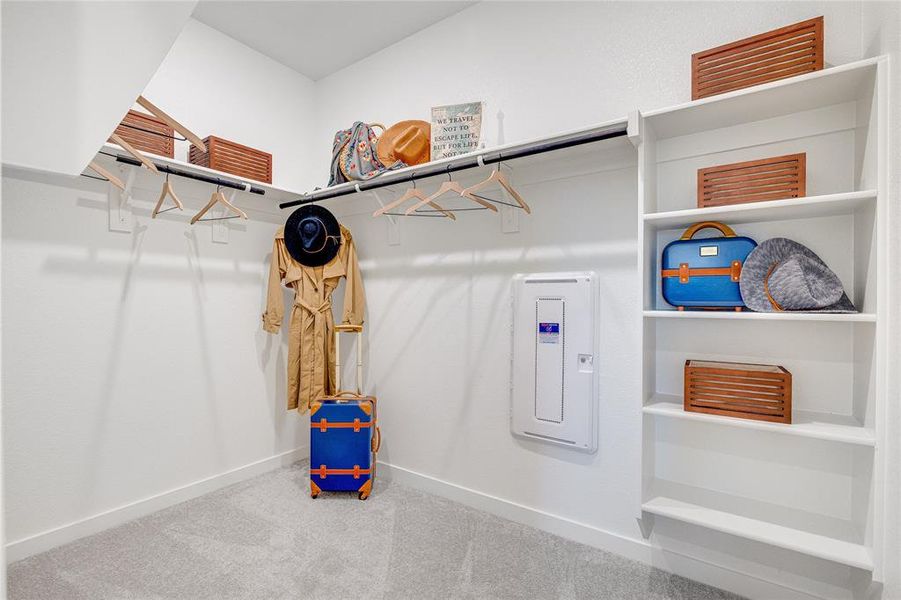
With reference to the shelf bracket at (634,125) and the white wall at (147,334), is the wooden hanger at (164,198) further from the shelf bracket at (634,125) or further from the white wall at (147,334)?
the shelf bracket at (634,125)

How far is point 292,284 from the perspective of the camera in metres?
3.19

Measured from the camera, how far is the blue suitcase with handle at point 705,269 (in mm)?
1846

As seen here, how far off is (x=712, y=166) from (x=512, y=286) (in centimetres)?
111

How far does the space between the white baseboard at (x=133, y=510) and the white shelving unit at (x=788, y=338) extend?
247 centimetres

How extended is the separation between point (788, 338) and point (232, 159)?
303cm

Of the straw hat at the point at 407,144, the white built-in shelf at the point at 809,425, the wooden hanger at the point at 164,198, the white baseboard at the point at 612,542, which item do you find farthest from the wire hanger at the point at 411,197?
the white baseboard at the point at 612,542

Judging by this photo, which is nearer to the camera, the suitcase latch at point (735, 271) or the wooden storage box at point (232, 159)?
the suitcase latch at point (735, 271)

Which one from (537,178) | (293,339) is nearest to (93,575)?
(293,339)

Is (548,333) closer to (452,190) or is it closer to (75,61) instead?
(452,190)

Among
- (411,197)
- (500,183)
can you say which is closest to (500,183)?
(500,183)

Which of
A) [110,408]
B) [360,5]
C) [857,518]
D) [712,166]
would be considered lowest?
[857,518]

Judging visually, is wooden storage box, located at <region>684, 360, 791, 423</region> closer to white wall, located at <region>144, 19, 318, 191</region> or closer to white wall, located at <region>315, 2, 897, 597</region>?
white wall, located at <region>315, 2, 897, 597</region>

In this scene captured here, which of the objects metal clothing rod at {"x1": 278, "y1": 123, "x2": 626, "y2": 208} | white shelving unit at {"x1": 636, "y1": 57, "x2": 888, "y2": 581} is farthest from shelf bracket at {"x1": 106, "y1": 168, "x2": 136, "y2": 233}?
white shelving unit at {"x1": 636, "y1": 57, "x2": 888, "y2": 581}

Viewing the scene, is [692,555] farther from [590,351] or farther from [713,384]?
[590,351]
